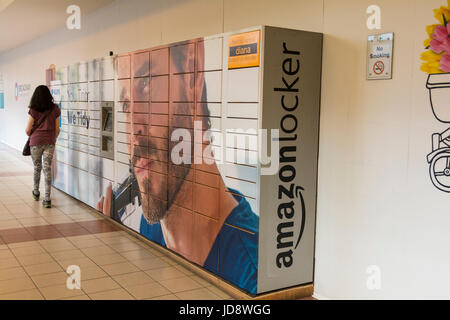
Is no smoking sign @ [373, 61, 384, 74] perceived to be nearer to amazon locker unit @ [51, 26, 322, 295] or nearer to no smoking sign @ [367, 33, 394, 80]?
no smoking sign @ [367, 33, 394, 80]

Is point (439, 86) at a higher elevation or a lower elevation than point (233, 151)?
higher

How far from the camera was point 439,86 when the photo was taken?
277 cm

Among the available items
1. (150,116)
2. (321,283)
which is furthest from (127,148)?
(321,283)

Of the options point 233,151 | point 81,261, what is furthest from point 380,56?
point 81,261

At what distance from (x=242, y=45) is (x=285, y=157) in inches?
34.8

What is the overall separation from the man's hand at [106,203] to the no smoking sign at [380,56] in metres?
3.78

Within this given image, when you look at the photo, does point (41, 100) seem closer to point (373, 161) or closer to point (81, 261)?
point (81, 261)

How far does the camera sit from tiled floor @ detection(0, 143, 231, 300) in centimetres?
371

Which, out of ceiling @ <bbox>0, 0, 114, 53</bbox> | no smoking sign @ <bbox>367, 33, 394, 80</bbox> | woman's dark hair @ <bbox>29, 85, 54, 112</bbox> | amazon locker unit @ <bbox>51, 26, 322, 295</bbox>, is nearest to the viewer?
no smoking sign @ <bbox>367, 33, 394, 80</bbox>

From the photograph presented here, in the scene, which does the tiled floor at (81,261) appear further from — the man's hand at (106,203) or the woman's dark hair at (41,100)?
the woman's dark hair at (41,100)

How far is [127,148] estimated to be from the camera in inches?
213

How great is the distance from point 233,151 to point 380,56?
1.26 meters

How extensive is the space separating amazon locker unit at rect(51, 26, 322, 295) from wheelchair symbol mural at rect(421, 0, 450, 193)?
91cm

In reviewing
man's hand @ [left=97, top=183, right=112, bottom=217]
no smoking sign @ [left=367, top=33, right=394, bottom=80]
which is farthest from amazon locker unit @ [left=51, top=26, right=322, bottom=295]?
man's hand @ [left=97, top=183, right=112, bottom=217]
